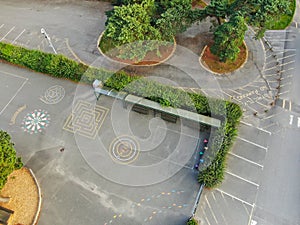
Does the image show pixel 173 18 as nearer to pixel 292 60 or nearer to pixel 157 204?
pixel 292 60

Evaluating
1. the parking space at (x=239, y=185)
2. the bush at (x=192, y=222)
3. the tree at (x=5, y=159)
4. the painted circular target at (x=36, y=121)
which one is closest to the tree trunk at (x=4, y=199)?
the tree at (x=5, y=159)

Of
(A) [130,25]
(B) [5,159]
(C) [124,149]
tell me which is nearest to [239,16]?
(A) [130,25]

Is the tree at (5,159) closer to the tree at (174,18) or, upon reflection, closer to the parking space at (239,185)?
the parking space at (239,185)

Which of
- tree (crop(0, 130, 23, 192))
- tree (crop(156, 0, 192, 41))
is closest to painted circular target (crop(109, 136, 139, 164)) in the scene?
tree (crop(0, 130, 23, 192))

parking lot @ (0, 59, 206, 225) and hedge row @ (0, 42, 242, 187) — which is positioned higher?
hedge row @ (0, 42, 242, 187)

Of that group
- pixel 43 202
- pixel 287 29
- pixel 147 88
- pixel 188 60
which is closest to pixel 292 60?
pixel 287 29

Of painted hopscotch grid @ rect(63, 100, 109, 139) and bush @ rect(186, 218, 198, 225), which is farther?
painted hopscotch grid @ rect(63, 100, 109, 139)

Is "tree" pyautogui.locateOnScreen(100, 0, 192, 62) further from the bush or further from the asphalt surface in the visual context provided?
the bush
